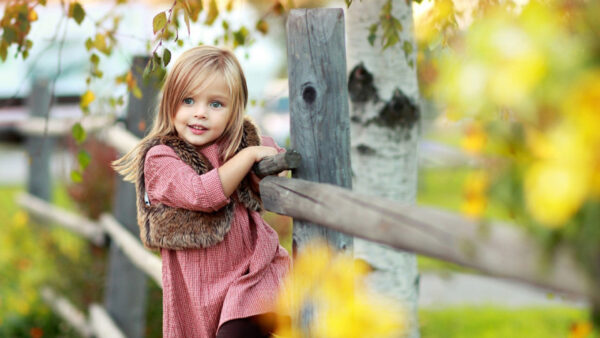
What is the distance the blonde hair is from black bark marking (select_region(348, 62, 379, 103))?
1.83 feet

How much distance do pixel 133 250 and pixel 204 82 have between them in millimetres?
1602

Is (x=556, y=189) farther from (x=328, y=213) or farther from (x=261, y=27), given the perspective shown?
(x=261, y=27)

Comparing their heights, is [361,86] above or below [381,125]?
above

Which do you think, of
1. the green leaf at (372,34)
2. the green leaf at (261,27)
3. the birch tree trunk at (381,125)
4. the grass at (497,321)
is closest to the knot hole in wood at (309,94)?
the green leaf at (372,34)

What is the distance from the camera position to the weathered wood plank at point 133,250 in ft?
10.1

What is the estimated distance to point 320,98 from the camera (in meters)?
1.82

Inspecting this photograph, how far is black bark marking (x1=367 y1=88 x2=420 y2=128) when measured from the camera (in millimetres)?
2588

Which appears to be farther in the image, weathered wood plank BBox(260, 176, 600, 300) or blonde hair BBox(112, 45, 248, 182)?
blonde hair BBox(112, 45, 248, 182)

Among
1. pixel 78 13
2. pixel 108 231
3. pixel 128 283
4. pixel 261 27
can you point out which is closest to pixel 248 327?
pixel 78 13

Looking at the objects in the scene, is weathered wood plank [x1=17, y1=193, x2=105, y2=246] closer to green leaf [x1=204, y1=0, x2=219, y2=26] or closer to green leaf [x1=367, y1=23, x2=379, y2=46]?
green leaf [x1=204, y1=0, x2=219, y2=26]

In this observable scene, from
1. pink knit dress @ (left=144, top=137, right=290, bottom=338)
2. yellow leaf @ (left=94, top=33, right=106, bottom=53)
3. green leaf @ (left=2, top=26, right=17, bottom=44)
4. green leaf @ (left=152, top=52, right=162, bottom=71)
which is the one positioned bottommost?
pink knit dress @ (left=144, top=137, right=290, bottom=338)

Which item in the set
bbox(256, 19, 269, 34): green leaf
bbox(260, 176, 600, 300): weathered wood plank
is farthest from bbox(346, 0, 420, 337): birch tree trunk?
bbox(260, 176, 600, 300): weathered wood plank

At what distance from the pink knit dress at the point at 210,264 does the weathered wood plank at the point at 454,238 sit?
56 centimetres

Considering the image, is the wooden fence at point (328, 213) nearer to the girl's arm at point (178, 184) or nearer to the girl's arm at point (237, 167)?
the girl's arm at point (237, 167)
